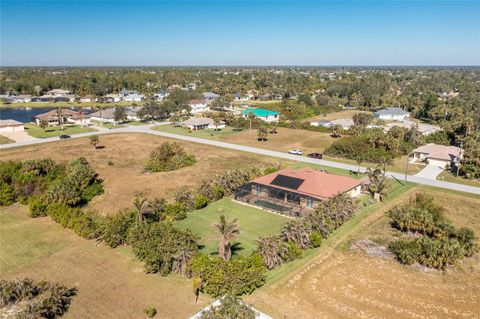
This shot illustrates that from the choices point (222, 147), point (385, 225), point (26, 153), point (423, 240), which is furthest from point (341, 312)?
point (26, 153)

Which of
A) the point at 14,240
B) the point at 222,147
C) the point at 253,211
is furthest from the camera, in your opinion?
the point at 222,147

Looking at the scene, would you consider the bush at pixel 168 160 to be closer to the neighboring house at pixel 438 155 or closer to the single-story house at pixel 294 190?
the single-story house at pixel 294 190

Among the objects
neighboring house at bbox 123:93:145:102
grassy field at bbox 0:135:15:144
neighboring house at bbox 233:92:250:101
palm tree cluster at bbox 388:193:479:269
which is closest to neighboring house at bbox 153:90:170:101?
neighboring house at bbox 123:93:145:102

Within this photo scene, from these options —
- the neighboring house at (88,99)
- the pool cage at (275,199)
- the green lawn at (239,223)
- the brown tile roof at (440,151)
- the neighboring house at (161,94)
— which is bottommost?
the green lawn at (239,223)

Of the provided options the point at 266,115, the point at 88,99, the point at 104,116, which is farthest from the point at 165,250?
the point at 88,99

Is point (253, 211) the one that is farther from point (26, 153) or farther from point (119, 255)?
point (26, 153)

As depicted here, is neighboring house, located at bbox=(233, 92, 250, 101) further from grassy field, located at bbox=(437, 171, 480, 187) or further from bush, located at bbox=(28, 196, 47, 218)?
bush, located at bbox=(28, 196, 47, 218)

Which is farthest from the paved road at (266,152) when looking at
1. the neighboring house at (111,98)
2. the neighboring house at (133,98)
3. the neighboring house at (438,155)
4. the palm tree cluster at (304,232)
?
the neighboring house at (111,98)
